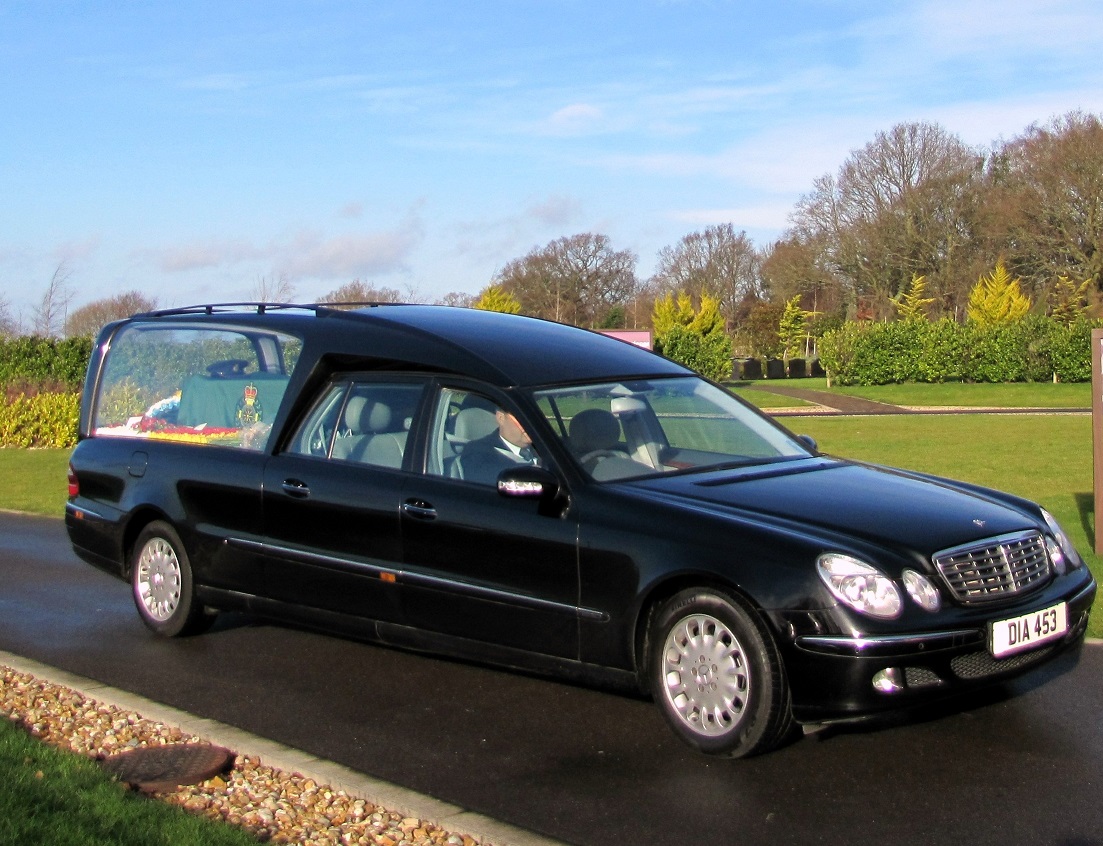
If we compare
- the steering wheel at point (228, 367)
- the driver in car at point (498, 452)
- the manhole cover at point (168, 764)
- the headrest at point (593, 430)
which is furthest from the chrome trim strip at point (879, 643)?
the steering wheel at point (228, 367)

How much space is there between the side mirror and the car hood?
0.42 metres

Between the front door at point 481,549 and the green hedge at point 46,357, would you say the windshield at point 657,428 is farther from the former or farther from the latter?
the green hedge at point 46,357

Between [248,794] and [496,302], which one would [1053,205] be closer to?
[496,302]

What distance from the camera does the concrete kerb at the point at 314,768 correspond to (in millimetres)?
4504

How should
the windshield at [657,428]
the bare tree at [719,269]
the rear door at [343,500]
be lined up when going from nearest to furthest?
the windshield at [657,428] < the rear door at [343,500] < the bare tree at [719,269]

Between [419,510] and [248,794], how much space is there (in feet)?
5.79

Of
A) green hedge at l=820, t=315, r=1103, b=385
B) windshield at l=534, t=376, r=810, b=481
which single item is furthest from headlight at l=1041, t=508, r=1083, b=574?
green hedge at l=820, t=315, r=1103, b=385

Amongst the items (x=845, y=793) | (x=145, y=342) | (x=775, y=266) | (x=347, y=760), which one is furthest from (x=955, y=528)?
(x=775, y=266)

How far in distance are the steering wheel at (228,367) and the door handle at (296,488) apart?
3.46ft

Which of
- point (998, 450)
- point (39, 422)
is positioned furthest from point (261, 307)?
point (39, 422)

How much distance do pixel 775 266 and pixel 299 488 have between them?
251 ft

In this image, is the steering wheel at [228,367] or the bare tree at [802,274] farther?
the bare tree at [802,274]

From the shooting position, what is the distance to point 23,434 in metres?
28.2

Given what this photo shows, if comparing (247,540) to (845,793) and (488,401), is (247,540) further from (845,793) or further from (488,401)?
(845,793)
